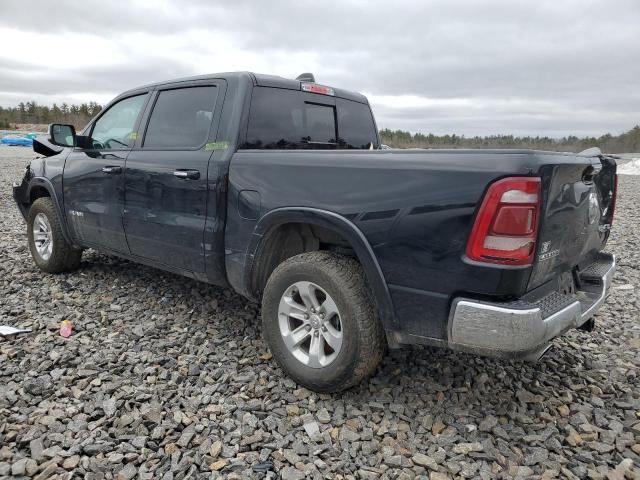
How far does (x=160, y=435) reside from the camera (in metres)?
2.51

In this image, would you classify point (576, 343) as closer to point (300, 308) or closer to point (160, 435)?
point (300, 308)

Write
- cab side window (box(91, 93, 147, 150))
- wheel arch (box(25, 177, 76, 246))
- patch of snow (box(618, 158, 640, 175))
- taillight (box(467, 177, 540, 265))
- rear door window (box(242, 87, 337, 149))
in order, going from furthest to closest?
patch of snow (box(618, 158, 640, 175)) → wheel arch (box(25, 177, 76, 246)) → cab side window (box(91, 93, 147, 150)) → rear door window (box(242, 87, 337, 149)) → taillight (box(467, 177, 540, 265))

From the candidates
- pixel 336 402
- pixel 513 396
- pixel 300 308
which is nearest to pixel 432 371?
pixel 513 396

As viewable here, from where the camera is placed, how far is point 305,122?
12.4ft

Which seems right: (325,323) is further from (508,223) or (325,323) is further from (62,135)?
(62,135)

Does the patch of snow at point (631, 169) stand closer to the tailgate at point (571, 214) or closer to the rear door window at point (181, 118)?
the tailgate at point (571, 214)

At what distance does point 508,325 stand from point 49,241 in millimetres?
4623

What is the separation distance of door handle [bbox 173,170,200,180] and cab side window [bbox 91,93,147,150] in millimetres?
860

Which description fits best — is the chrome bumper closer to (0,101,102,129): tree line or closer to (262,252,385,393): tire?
(262,252,385,393): tire

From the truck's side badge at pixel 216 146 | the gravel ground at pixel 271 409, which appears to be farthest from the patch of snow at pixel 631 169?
A: the truck's side badge at pixel 216 146

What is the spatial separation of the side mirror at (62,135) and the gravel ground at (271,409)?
157 cm

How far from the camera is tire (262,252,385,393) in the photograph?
264 cm

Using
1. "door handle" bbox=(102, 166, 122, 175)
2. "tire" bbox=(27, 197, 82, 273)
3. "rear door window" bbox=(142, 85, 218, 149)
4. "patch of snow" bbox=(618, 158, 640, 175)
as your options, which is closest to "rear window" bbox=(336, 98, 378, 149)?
"rear door window" bbox=(142, 85, 218, 149)

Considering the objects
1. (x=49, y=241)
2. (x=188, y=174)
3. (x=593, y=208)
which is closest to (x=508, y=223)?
(x=593, y=208)
